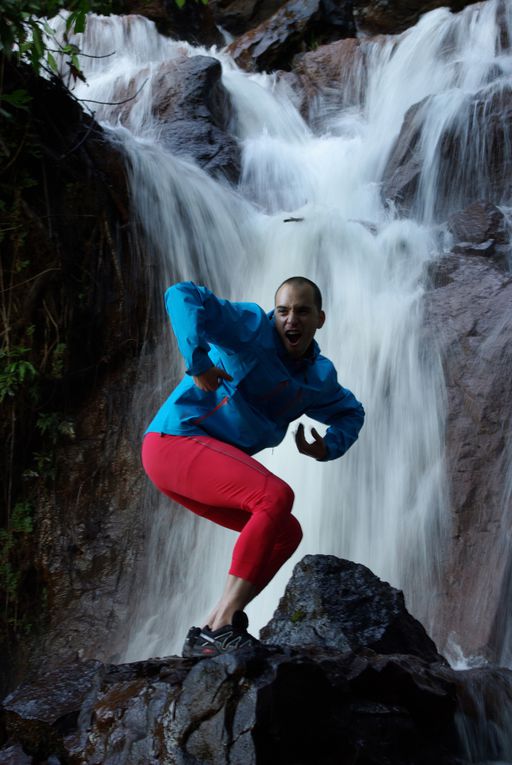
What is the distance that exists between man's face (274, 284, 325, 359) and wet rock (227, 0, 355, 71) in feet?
33.4

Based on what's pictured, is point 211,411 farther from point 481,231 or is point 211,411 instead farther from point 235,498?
point 481,231

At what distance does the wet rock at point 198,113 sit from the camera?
897cm

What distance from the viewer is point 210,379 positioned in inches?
111

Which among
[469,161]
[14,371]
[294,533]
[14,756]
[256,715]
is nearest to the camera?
[256,715]

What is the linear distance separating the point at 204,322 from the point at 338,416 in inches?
32.6

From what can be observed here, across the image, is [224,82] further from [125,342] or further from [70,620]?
[70,620]

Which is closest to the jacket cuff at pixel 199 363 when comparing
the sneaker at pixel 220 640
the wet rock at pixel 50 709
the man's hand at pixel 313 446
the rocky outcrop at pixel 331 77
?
the man's hand at pixel 313 446

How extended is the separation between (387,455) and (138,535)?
1.85 m

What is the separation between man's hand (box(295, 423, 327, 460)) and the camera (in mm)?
3141

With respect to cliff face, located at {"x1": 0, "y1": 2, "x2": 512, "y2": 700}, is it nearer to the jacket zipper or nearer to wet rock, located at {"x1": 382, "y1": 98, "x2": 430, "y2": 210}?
wet rock, located at {"x1": 382, "y1": 98, "x2": 430, "y2": 210}

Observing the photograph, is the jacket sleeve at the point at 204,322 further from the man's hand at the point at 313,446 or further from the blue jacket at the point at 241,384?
the man's hand at the point at 313,446

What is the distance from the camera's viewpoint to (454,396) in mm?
5219

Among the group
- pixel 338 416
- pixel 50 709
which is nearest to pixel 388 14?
pixel 338 416

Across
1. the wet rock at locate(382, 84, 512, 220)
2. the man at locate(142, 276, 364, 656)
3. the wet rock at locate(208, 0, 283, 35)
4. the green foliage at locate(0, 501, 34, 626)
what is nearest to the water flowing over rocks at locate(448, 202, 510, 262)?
the wet rock at locate(382, 84, 512, 220)
